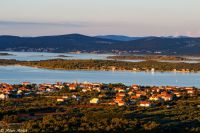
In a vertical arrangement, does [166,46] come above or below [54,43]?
below

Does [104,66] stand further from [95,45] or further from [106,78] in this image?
[95,45]

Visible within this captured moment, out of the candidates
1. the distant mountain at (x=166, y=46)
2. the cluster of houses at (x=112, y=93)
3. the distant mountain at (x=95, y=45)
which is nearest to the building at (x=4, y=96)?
the cluster of houses at (x=112, y=93)

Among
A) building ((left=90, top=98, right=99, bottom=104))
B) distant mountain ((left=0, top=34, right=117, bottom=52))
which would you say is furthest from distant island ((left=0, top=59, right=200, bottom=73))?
distant mountain ((left=0, top=34, right=117, bottom=52))

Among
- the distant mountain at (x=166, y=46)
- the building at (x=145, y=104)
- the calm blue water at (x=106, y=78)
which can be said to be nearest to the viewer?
the building at (x=145, y=104)

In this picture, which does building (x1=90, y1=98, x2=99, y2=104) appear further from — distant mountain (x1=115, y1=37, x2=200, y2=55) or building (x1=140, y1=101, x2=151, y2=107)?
distant mountain (x1=115, y1=37, x2=200, y2=55)

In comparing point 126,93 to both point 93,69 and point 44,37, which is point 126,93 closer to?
point 93,69

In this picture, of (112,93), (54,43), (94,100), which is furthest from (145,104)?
(54,43)

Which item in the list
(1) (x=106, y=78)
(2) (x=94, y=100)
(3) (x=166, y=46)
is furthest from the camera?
(3) (x=166, y=46)

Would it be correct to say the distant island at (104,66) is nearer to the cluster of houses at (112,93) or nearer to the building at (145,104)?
the cluster of houses at (112,93)

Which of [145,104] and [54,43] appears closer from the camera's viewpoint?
[145,104]
